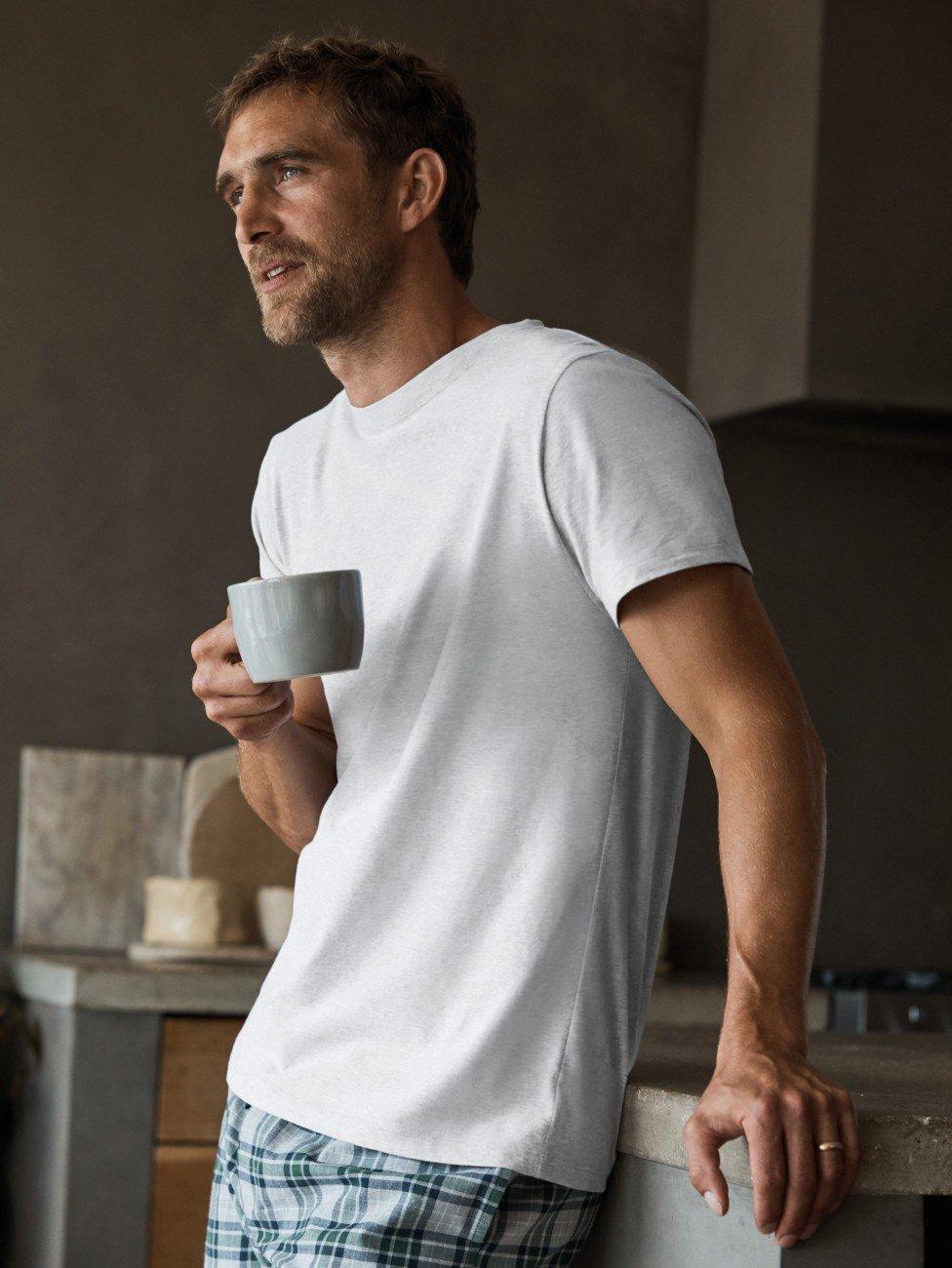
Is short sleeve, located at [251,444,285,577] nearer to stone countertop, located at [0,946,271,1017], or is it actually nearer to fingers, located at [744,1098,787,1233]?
fingers, located at [744,1098,787,1233]

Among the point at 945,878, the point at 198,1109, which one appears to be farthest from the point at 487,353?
the point at 945,878

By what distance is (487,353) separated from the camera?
1.05m

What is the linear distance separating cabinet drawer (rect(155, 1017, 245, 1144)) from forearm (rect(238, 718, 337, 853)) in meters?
1.22

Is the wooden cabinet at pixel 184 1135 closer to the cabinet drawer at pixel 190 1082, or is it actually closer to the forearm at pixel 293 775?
the cabinet drawer at pixel 190 1082

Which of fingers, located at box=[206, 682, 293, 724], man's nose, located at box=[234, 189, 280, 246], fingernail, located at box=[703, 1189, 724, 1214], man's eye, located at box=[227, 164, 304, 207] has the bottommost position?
fingernail, located at box=[703, 1189, 724, 1214]

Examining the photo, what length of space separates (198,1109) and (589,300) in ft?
5.82

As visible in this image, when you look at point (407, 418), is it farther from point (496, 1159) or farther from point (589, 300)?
point (589, 300)

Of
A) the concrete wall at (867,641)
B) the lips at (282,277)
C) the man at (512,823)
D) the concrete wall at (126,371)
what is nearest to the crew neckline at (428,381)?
the man at (512,823)

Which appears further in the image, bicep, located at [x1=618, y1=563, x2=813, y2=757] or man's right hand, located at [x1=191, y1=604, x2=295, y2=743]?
man's right hand, located at [x1=191, y1=604, x2=295, y2=743]

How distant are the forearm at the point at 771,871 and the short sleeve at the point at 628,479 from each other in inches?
4.2

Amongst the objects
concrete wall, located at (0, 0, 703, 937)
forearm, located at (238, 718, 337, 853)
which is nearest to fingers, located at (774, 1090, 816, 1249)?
forearm, located at (238, 718, 337, 853)

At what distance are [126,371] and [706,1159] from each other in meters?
2.41

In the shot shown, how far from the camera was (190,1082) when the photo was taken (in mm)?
2324

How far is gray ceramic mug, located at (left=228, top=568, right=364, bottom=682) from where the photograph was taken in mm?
955
